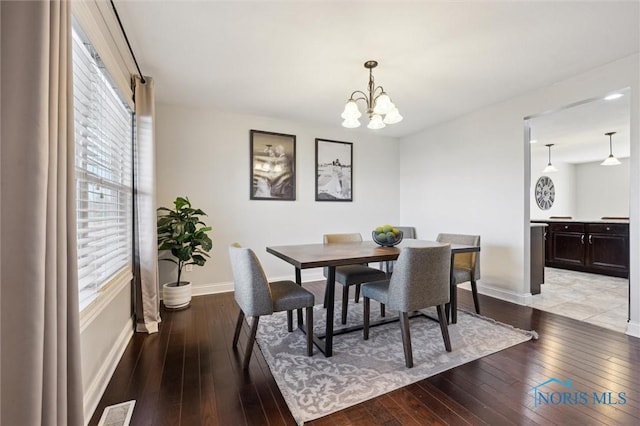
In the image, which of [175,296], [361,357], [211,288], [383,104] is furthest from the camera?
[211,288]

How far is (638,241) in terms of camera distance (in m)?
A: 2.53

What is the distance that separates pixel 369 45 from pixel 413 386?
248 cm

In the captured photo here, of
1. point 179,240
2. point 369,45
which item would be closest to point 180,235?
point 179,240

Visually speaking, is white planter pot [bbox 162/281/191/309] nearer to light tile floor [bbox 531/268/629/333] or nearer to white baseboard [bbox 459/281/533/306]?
white baseboard [bbox 459/281/533/306]

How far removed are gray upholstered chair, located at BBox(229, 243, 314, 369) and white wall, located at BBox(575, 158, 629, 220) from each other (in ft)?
28.8

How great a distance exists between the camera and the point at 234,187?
13.1 feet

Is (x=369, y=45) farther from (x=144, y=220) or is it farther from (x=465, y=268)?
(x=144, y=220)

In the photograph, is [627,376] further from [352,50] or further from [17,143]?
[17,143]

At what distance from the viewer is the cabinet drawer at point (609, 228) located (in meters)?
4.46

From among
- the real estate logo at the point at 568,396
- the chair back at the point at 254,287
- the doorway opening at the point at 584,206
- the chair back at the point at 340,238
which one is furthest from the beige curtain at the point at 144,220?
the doorway opening at the point at 584,206

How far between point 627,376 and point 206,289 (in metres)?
4.02

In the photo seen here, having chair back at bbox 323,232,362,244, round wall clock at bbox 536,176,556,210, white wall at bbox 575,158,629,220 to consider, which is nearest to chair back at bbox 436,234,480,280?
chair back at bbox 323,232,362,244

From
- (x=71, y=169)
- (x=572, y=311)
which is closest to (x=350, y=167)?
(x=572, y=311)

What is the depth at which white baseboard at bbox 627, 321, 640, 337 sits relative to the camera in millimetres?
2496
